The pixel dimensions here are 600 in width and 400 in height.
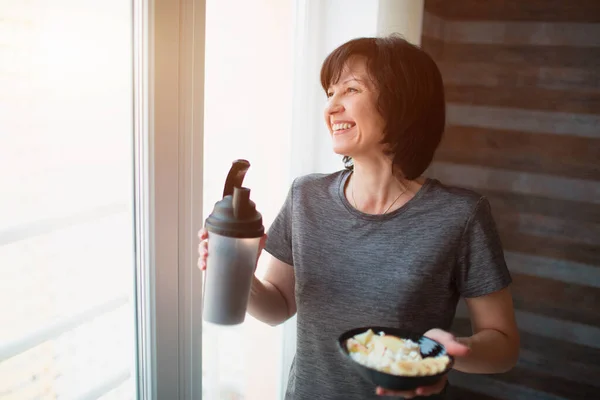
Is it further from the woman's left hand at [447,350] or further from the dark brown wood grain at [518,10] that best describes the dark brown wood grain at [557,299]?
the woman's left hand at [447,350]

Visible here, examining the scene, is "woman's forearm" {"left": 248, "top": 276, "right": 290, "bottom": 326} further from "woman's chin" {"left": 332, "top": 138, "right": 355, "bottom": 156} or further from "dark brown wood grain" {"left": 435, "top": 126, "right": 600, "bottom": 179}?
"dark brown wood grain" {"left": 435, "top": 126, "right": 600, "bottom": 179}

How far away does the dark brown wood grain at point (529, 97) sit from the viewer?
6.73 feet

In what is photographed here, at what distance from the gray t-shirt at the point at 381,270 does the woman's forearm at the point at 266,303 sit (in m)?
0.07

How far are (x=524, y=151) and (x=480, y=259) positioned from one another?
1.18m

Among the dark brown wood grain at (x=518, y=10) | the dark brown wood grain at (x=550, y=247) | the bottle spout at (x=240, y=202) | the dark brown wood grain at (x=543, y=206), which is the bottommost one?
the dark brown wood grain at (x=550, y=247)

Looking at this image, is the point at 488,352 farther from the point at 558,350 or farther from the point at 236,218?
the point at 558,350

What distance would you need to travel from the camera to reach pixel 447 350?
969mm

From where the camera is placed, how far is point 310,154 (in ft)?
6.05

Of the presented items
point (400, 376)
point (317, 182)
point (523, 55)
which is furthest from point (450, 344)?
point (523, 55)

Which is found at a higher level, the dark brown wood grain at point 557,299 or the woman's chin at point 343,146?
the woman's chin at point 343,146

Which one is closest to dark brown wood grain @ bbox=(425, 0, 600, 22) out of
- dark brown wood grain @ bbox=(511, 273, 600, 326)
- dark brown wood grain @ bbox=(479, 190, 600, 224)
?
dark brown wood grain @ bbox=(479, 190, 600, 224)

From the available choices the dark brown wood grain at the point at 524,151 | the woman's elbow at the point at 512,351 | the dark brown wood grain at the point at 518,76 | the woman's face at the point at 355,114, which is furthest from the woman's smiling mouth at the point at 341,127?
the dark brown wood grain at the point at 524,151

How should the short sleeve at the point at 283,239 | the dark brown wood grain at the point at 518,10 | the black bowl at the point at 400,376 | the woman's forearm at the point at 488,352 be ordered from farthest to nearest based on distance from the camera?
the dark brown wood grain at the point at 518,10, the short sleeve at the point at 283,239, the woman's forearm at the point at 488,352, the black bowl at the point at 400,376

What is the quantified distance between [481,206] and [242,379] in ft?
3.43
